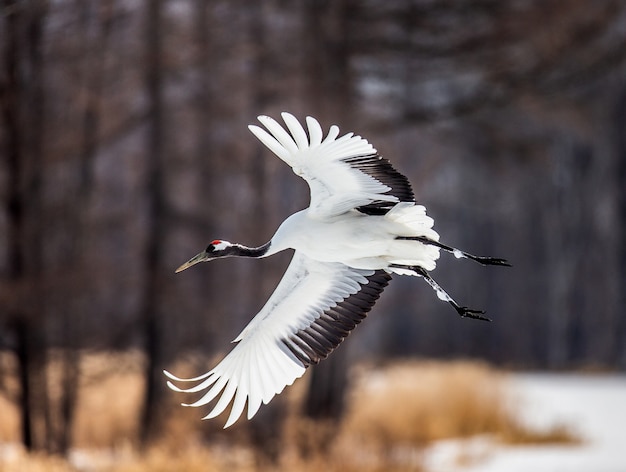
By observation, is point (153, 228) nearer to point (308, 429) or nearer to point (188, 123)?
point (188, 123)

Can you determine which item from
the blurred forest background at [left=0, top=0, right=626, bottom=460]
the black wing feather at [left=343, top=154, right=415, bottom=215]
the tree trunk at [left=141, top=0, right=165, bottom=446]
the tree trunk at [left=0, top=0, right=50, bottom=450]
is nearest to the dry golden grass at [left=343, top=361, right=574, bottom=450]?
the blurred forest background at [left=0, top=0, right=626, bottom=460]

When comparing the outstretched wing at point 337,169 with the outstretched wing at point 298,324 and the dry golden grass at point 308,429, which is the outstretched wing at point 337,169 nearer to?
the outstretched wing at point 298,324

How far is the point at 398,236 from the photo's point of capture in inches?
195

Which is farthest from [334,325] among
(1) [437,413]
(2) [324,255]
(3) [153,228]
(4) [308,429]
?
(1) [437,413]

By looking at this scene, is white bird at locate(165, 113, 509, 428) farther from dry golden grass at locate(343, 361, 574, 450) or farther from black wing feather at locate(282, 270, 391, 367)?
dry golden grass at locate(343, 361, 574, 450)

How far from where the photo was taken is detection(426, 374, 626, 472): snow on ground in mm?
9469

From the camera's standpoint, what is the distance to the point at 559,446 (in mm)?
10641

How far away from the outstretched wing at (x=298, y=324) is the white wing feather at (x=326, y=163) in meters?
0.63

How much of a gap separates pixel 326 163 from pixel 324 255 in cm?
53

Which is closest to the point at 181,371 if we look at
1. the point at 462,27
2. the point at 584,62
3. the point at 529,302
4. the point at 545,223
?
the point at 462,27

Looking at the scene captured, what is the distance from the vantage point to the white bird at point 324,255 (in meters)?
4.54

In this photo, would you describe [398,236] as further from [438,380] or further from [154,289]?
[438,380]

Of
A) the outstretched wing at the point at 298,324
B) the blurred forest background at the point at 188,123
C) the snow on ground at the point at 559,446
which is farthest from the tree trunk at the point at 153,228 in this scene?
the outstretched wing at the point at 298,324

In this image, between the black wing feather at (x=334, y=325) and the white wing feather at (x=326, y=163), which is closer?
the white wing feather at (x=326, y=163)
